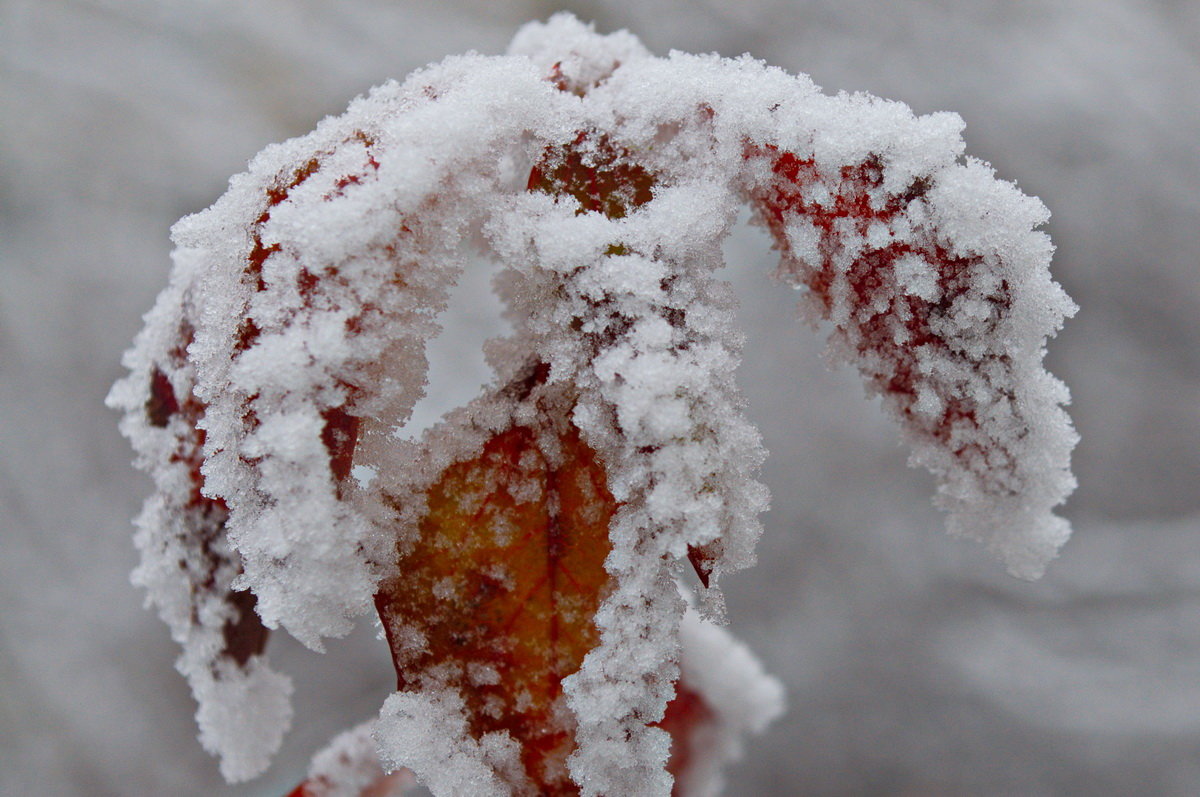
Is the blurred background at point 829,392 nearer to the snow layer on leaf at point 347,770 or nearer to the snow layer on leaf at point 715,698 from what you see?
the snow layer on leaf at point 715,698

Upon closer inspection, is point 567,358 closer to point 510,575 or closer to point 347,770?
point 510,575

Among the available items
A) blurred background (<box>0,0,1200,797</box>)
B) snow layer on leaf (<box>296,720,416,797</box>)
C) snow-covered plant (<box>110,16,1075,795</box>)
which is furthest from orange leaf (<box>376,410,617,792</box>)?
blurred background (<box>0,0,1200,797</box>)

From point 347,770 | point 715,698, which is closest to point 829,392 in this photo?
point 715,698

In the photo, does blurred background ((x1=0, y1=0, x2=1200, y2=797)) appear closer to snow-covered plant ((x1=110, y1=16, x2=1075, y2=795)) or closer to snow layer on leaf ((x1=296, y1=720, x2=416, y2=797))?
snow layer on leaf ((x1=296, y1=720, x2=416, y2=797))

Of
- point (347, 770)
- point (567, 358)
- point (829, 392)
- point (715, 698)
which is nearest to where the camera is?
point (567, 358)

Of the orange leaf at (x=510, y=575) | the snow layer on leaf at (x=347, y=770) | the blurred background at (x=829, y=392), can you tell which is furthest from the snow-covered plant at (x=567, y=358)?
the blurred background at (x=829, y=392)

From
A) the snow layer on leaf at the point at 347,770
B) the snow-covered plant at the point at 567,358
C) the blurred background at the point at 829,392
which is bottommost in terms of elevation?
the snow layer on leaf at the point at 347,770
